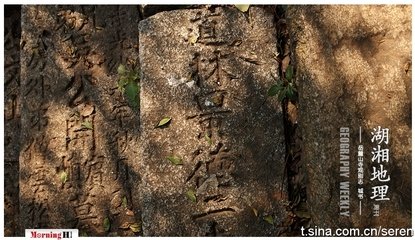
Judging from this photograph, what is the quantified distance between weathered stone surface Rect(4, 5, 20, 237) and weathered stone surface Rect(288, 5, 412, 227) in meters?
1.92

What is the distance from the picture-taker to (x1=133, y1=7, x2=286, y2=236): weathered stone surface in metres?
2.33

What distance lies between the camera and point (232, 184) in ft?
7.66

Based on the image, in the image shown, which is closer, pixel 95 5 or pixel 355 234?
pixel 355 234

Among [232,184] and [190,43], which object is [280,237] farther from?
[190,43]

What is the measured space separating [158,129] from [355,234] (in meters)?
1.06

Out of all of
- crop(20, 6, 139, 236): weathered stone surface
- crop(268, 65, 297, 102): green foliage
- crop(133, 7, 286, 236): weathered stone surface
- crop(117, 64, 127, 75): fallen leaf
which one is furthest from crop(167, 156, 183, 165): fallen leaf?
crop(117, 64, 127, 75): fallen leaf

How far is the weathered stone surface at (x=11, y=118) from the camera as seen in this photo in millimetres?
3072

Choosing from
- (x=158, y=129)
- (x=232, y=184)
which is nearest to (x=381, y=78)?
(x=232, y=184)

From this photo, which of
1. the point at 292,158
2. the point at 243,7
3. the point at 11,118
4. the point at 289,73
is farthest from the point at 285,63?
the point at 11,118

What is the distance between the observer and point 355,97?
2.10m

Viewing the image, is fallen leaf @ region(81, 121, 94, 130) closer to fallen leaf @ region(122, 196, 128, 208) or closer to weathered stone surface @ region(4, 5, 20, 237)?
fallen leaf @ region(122, 196, 128, 208)

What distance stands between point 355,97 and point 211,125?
704 millimetres

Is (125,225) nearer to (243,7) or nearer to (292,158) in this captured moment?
(292,158)

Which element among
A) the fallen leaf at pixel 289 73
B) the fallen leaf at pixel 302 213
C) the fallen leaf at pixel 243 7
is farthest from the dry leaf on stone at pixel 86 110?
the fallen leaf at pixel 302 213
